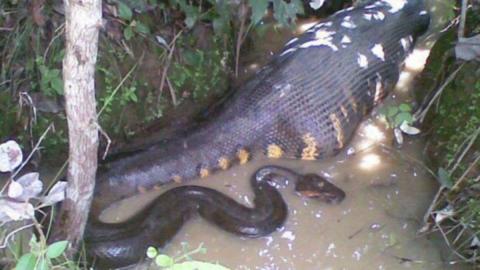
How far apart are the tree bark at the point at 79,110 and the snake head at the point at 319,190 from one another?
133 centimetres

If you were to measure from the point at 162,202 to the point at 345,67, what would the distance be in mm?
1550

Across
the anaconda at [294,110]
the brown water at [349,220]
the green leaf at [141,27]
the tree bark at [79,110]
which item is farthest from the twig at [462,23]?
the tree bark at [79,110]

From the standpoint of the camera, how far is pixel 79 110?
2.97 metres

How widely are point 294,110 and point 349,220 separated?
0.83 m

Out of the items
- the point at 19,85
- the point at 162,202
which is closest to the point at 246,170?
the point at 162,202

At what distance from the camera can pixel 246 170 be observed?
4391mm

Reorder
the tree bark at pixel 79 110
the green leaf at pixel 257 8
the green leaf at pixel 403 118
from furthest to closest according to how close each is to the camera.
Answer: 1. the green leaf at pixel 403 118
2. the green leaf at pixel 257 8
3. the tree bark at pixel 79 110

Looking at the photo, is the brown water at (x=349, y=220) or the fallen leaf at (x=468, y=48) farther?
the fallen leaf at (x=468, y=48)

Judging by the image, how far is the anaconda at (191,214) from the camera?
12.3ft

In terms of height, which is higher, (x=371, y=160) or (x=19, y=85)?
(x=19, y=85)

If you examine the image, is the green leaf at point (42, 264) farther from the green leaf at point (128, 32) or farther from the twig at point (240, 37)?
the twig at point (240, 37)

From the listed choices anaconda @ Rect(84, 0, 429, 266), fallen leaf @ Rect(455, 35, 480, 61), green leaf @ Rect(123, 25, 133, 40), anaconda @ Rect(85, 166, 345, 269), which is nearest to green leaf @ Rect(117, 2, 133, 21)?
green leaf @ Rect(123, 25, 133, 40)

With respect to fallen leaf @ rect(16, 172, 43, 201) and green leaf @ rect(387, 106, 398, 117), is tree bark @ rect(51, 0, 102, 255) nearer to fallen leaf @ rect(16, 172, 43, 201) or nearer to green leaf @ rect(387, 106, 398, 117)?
fallen leaf @ rect(16, 172, 43, 201)

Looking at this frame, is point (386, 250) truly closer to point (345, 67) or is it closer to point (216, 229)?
point (216, 229)
